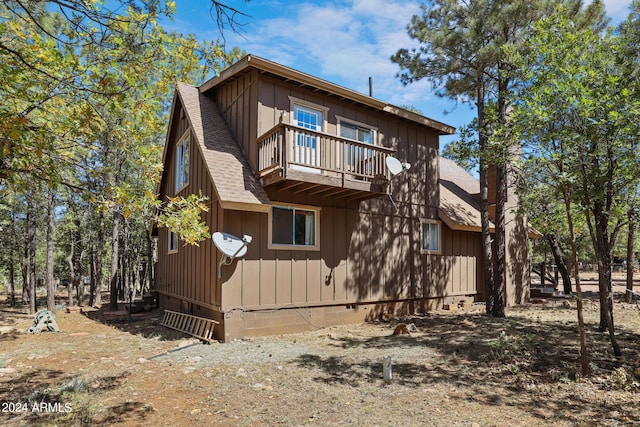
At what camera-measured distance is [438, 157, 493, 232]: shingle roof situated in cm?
1352

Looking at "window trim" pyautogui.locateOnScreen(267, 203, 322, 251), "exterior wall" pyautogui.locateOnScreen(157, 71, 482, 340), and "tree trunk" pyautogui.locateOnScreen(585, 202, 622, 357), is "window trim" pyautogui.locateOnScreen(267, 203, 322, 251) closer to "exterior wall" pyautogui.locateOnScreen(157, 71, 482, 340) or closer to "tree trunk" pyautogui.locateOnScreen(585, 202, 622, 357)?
"exterior wall" pyautogui.locateOnScreen(157, 71, 482, 340)

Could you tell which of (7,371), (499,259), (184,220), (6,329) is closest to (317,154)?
(184,220)

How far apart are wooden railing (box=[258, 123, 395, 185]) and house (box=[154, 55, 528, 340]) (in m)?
0.04

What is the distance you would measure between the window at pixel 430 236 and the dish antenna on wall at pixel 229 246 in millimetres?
6433

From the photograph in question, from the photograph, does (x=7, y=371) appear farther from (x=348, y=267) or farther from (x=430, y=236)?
(x=430, y=236)

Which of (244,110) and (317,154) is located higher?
(244,110)

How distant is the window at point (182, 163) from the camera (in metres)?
11.9

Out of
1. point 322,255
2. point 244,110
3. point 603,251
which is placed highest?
point 244,110

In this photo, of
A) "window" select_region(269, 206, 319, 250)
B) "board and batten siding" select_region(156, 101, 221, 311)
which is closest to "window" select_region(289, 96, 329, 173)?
"window" select_region(269, 206, 319, 250)

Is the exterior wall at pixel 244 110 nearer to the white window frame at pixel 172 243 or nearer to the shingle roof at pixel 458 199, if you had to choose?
the white window frame at pixel 172 243

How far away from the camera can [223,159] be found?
31.2ft

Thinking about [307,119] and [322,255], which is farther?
[307,119]

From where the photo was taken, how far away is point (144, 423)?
4.65 m

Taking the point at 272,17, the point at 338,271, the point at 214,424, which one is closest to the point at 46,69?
the point at 272,17
